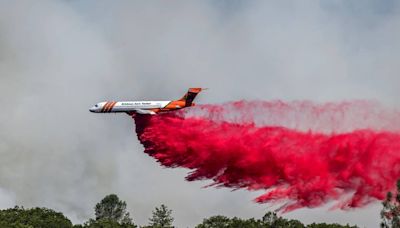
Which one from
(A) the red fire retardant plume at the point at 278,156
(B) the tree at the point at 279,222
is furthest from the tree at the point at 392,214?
(B) the tree at the point at 279,222

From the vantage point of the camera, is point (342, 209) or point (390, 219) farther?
point (390, 219)

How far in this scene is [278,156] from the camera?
105 meters

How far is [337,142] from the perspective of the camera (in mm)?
107250

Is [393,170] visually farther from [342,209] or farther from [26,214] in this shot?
[26,214]

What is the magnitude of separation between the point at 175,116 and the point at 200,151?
307 inches

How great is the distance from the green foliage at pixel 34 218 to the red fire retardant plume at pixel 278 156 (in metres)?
70.3

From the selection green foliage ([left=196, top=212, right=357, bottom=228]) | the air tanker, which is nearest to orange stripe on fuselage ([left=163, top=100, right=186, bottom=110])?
the air tanker

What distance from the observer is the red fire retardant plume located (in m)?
103

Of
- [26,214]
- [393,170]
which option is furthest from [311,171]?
[26,214]

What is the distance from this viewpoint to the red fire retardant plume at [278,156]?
10294 cm

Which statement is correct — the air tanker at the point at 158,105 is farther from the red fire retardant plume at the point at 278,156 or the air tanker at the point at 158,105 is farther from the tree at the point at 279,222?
the tree at the point at 279,222

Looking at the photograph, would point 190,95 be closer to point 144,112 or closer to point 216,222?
point 144,112

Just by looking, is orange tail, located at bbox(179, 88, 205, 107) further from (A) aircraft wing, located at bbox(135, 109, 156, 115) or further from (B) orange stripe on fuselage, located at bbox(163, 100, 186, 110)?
(A) aircraft wing, located at bbox(135, 109, 156, 115)

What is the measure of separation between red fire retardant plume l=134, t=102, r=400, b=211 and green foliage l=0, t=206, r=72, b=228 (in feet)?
231
